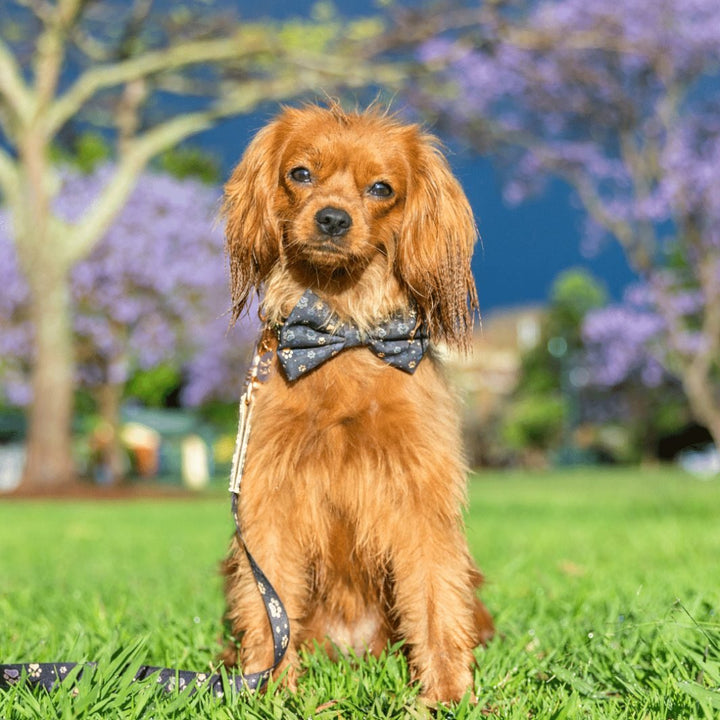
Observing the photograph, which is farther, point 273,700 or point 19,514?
point 19,514

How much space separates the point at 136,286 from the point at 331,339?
20.9 m

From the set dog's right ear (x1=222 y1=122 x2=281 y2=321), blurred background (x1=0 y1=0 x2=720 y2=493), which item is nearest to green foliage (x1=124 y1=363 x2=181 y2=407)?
blurred background (x1=0 y1=0 x2=720 y2=493)

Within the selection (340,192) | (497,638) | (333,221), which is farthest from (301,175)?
(497,638)

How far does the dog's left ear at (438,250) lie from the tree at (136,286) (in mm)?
18940

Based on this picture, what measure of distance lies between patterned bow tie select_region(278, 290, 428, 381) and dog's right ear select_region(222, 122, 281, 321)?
22 cm

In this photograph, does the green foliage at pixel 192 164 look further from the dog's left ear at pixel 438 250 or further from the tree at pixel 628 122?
the dog's left ear at pixel 438 250

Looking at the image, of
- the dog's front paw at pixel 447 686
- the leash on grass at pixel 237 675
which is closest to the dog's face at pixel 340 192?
the leash on grass at pixel 237 675

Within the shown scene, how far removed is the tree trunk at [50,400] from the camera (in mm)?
17391

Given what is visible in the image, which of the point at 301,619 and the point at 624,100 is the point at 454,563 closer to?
the point at 301,619

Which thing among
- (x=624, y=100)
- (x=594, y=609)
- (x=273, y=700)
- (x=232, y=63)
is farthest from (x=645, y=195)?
(x=273, y=700)

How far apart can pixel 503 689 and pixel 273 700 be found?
731 mm

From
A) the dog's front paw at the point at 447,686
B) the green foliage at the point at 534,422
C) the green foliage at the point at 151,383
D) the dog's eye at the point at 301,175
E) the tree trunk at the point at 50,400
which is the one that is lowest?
the green foliage at the point at 534,422

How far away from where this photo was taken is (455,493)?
3008mm

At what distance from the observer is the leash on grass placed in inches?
108
